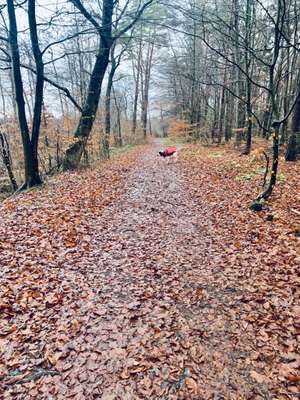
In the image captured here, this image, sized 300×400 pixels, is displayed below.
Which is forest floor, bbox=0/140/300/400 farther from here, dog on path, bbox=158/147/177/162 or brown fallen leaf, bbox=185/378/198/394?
dog on path, bbox=158/147/177/162

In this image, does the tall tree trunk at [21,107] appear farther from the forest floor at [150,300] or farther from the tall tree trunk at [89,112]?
the tall tree trunk at [89,112]

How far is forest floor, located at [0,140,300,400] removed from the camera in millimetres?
2764

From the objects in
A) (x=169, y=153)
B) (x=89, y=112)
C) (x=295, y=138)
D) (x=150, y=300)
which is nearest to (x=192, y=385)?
(x=150, y=300)

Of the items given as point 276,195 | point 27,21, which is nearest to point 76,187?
point 27,21

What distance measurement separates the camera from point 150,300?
393cm

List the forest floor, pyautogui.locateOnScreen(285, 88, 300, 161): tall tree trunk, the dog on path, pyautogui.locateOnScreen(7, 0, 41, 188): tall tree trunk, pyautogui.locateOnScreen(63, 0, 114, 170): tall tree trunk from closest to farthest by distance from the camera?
the forest floor → pyautogui.locateOnScreen(7, 0, 41, 188): tall tree trunk → pyautogui.locateOnScreen(285, 88, 300, 161): tall tree trunk → pyautogui.locateOnScreen(63, 0, 114, 170): tall tree trunk → the dog on path

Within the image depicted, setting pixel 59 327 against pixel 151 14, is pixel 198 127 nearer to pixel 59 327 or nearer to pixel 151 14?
pixel 151 14

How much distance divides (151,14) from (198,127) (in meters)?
12.3

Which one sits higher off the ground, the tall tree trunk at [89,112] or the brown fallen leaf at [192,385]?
the tall tree trunk at [89,112]

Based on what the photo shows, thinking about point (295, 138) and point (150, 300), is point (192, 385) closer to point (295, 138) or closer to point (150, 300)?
point (150, 300)

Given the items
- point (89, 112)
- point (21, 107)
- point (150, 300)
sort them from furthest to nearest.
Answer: point (89, 112) → point (21, 107) → point (150, 300)

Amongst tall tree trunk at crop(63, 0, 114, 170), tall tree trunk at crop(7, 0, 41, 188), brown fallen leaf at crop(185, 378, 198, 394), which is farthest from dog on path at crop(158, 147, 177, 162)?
brown fallen leaf at crop(185, 378, 198, 394)

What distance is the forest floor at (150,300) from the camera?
2.76 m

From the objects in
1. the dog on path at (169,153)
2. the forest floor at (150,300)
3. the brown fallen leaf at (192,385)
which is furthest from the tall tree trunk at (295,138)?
the brown fallen leaf at (192,385)
